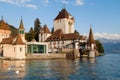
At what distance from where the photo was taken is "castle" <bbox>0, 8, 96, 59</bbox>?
77500mm

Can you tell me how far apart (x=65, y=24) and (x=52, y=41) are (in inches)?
430

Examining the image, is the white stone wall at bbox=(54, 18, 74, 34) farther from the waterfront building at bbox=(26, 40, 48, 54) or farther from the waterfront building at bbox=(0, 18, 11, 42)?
the waterfront building at bbox=(26, 40, 48, 54)

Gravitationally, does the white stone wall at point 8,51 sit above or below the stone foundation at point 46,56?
above

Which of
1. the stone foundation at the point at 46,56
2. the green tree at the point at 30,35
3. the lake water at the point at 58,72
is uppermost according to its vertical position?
the green tree at the point at 30,35

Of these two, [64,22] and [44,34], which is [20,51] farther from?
[64,22]

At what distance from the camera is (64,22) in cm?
11244

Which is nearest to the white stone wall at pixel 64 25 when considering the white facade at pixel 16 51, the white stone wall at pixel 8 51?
the white stone wall at pixel 8 51

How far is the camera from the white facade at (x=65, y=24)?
4444 inches

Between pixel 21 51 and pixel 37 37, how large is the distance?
44.5 metres

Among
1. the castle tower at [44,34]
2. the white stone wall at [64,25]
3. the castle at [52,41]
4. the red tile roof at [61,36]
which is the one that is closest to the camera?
the castle at [52,41]

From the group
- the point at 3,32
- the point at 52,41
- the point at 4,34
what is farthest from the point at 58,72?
the point at 52,41

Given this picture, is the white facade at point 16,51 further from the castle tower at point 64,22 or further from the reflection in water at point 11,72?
the castle tower at point 64,22

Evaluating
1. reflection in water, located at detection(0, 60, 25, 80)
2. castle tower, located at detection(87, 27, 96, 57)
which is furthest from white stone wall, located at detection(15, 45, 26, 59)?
castle tower, located at detection(87, 27, 96, 57)

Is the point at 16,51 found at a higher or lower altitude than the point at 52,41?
lower
